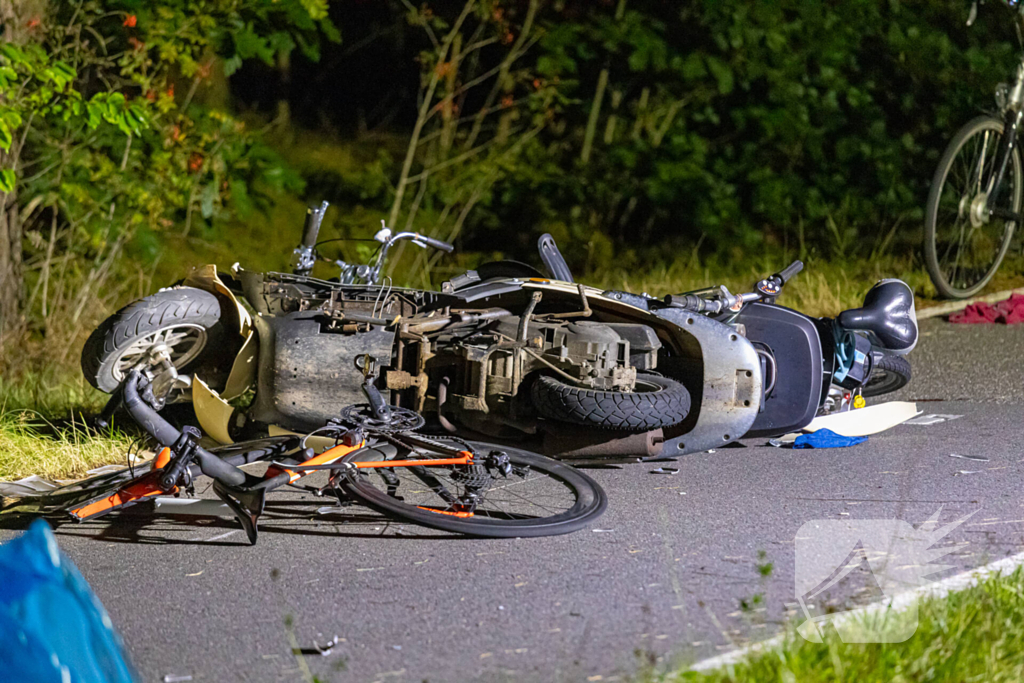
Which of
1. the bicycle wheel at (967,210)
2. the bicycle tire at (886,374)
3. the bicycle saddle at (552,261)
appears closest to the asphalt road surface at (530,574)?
the bicycle tire at (886,374)

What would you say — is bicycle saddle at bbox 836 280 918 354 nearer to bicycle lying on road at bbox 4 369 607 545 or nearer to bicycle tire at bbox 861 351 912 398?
bicycle tire at bbox 861 351 912 398

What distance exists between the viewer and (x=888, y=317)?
18.5 ft

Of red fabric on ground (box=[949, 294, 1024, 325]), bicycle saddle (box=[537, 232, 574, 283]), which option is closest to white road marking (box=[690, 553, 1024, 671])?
bicycle saddle (box=[537, 232, 574, 283])

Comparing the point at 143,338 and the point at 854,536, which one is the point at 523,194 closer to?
the point at 143,338

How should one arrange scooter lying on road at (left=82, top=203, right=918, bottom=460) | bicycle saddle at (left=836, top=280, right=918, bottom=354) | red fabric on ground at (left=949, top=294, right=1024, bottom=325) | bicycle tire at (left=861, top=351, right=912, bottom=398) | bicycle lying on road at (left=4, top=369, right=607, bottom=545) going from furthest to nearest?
red fabric on ground at (left=949, top=294, right=1024, bottom=325)
bicycle tire at (left=861, top=351, right=912, bottom=398)
bicycle saddle at (left=836, top=280, right=918, bottom=354)
scooter lying on road at (left=82, top=203, right=918, bottom=460)
bicycle lying on road at (left=4, top=369, right=607, bottom=545)

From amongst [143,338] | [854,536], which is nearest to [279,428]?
[143,338]

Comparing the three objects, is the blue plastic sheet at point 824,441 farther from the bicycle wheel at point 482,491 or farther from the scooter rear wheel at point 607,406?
the bicycle wheel at point 482,491

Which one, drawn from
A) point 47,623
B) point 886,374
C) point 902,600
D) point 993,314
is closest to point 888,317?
point 886,374

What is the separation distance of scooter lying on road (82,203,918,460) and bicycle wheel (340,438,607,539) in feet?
0.92

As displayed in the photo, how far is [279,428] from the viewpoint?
5332mm

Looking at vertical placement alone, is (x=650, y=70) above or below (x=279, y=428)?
above

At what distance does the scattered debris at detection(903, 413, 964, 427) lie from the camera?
6.22 meters

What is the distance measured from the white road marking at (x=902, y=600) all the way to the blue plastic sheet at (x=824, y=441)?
1715mm

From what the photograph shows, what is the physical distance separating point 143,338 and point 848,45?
9329 mm
